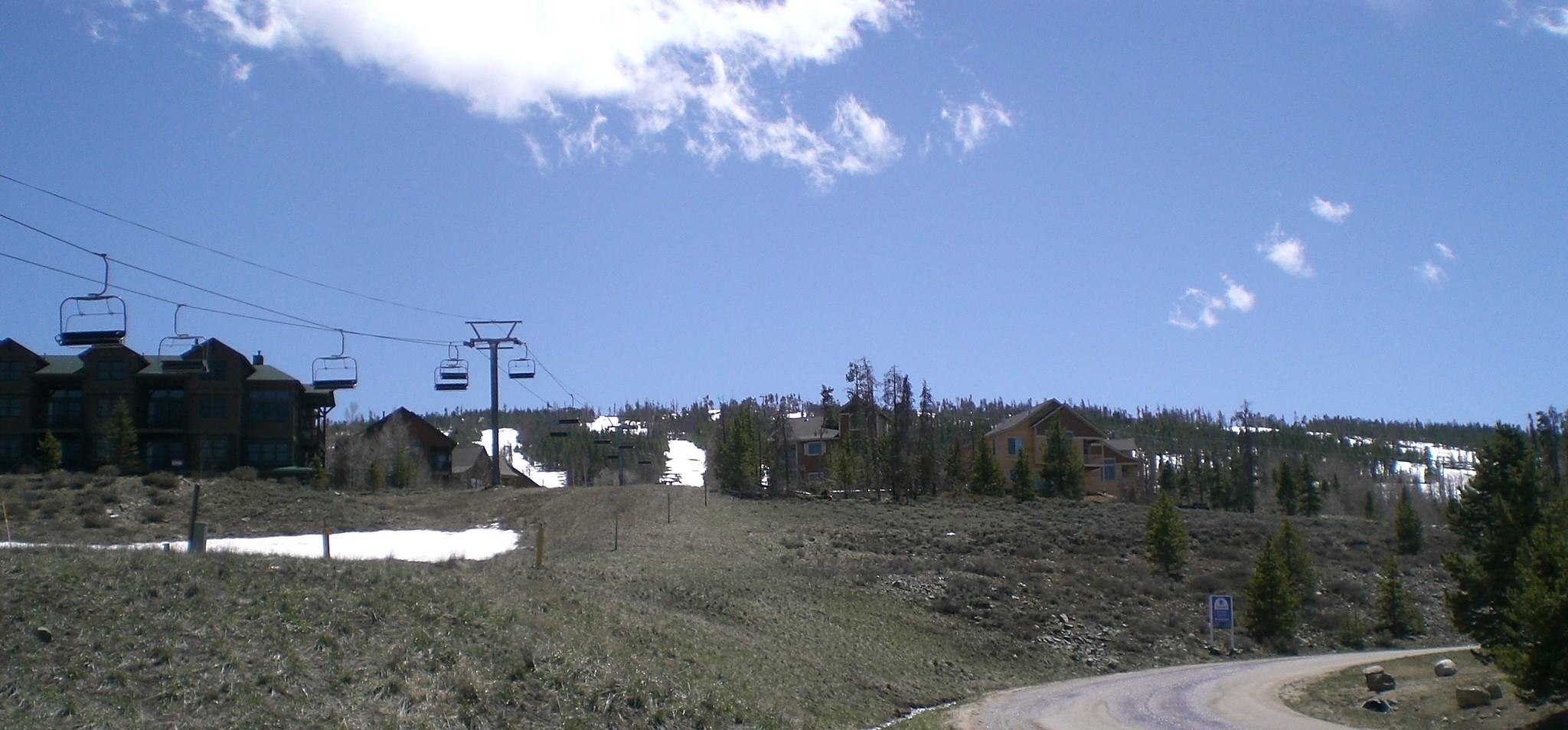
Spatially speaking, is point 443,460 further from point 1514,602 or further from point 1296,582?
point 1514,602

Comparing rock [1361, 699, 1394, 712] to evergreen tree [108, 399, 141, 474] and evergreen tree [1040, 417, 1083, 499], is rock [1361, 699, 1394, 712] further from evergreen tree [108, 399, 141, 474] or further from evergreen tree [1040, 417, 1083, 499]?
evergreen tree [1040, 417, 1083, 499]

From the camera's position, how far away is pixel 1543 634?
57.4 feet

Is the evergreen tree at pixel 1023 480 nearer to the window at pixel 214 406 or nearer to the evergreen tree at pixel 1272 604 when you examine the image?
the evergreen tree at pixel 1272 604

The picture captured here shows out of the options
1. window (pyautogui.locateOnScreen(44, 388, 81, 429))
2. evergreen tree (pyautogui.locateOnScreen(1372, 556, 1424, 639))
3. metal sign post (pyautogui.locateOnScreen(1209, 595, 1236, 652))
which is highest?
window (pyautogui.locateOnScreen(44, 388, 81, 429))

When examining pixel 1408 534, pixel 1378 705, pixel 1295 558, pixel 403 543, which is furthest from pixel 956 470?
pixel 1378 705

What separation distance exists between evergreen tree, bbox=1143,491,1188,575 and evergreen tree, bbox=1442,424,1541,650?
39.7 ft

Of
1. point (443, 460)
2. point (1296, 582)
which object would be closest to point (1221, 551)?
point (1296, 582)

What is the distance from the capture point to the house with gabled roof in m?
60.2

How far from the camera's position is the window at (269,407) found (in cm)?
6269

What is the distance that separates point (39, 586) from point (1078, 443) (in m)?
93.8

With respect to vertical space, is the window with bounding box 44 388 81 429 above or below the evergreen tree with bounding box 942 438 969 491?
above

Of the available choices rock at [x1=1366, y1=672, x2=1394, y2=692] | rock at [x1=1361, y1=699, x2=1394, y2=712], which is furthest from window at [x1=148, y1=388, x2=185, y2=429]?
rock at [x1=1361, y1=699, x2=1394, y2=712]

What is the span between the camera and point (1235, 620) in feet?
139

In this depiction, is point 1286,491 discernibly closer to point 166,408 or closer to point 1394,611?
point 1394,611
